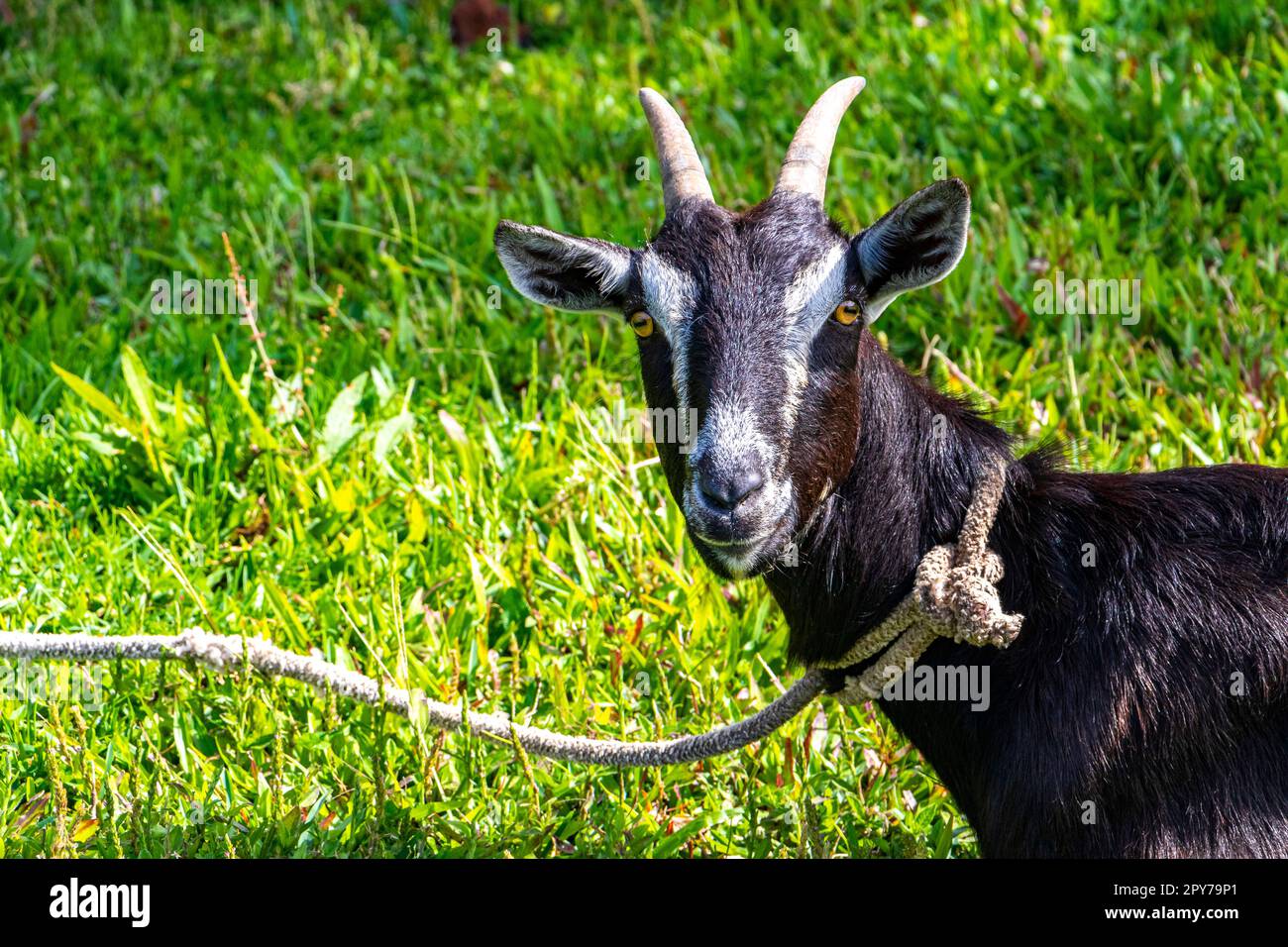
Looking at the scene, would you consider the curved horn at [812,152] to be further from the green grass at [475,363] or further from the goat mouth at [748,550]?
the green grass at [475,363]

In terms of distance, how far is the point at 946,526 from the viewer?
12.3 feet

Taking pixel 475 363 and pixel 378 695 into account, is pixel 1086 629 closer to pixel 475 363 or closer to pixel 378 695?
pixel 378 695

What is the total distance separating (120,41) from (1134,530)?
6.58 meters

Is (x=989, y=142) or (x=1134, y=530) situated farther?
(x=989, y=142)

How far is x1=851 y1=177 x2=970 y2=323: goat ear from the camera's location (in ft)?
11.6

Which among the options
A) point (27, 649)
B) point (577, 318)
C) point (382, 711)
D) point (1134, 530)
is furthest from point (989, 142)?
point (27, 649)

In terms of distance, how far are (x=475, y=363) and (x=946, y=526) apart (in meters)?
2.61

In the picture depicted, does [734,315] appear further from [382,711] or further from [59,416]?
[59,416]

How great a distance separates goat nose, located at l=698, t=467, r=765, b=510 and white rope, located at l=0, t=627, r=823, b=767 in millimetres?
790

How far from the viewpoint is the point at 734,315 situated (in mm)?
3504

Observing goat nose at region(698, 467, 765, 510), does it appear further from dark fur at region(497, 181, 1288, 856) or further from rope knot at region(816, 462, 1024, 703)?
rope knot at region(816, 462, 1024, 703)

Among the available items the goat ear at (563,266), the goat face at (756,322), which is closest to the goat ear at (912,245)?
the goat face at (756,322)

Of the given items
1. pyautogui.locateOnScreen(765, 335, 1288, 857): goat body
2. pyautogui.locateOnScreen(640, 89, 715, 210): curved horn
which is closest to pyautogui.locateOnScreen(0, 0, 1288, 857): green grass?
pyautogui.locateOnScreen(765, 335, 1288, 857): goat body

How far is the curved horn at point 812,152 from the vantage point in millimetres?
3777
